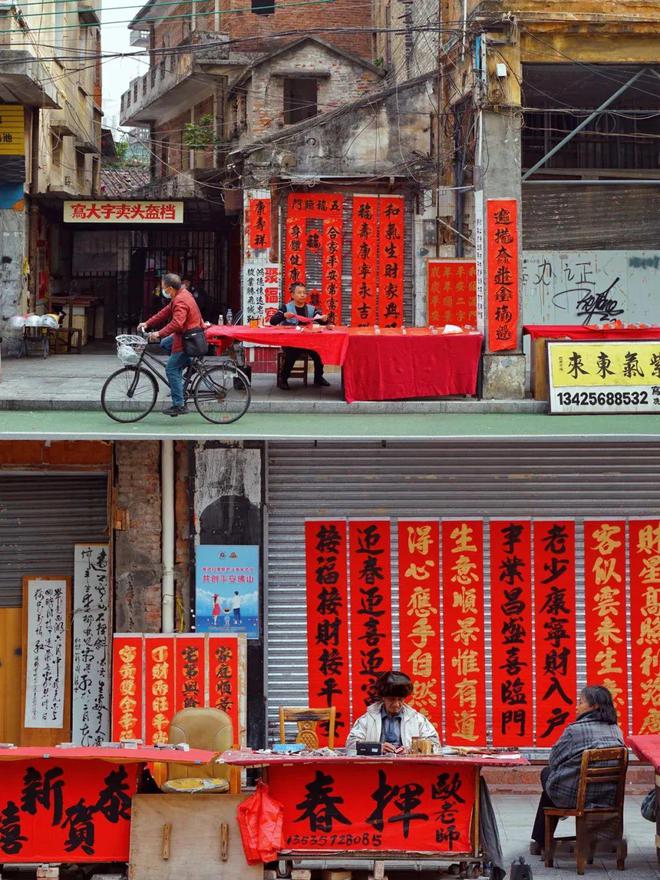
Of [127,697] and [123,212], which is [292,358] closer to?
[127,697]

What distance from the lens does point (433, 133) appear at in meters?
22.5

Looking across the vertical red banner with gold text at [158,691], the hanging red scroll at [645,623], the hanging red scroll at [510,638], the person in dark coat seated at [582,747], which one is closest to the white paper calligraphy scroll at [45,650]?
the vertical red banner with gold text at [158,691]

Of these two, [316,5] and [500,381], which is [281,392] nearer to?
[500,381]

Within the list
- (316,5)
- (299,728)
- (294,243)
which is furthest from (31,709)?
(316,5)

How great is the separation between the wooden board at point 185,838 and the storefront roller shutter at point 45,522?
14.6 ft

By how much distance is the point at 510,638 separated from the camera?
12797 mm

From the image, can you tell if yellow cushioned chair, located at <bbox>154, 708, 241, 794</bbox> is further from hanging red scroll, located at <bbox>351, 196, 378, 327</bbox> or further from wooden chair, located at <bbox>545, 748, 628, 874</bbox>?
hanging red scroll, located at <bbox>351, 196, 378, 327</bbox>

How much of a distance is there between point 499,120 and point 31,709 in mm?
9068

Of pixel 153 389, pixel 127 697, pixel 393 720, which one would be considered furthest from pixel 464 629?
pixel 153 389

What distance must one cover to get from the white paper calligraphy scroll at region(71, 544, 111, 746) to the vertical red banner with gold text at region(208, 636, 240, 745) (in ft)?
4.66

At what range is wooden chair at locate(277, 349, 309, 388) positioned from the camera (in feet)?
55.5

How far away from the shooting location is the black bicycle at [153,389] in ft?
46.0

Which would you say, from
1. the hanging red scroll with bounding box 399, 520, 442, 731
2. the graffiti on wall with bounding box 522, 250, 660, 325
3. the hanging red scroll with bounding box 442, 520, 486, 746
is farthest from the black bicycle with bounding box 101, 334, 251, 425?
the graffiti on wall with bounding box 522, 250, 660, 325

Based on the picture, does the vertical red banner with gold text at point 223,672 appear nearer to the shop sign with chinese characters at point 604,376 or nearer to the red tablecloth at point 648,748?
the red tablecloth at point 648,748
